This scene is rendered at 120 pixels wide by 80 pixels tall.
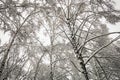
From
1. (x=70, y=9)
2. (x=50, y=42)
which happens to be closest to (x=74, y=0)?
(x=70, y=9)

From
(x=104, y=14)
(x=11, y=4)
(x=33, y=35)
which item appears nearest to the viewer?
(x=11, y=4)

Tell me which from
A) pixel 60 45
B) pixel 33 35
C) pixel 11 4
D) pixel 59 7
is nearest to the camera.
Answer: pixel 11 4

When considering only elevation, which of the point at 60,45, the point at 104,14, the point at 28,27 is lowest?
the point at 60,45

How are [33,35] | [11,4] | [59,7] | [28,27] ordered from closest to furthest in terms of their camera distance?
[11,4], [59,7], [28,27], [33,35]

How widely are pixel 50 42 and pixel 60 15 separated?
2.97 m

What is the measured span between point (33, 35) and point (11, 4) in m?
2.85

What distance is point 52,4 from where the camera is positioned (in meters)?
5.23

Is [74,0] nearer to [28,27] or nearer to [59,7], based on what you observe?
[59,7]

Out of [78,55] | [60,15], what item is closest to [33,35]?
[60,15]

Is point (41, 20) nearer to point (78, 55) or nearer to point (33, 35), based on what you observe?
point (33, 35)

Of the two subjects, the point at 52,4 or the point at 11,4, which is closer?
the point at 11,4

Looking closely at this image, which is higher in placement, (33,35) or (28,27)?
(28,27)

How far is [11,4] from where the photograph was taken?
164 inches

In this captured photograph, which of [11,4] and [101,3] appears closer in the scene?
[11,4]
